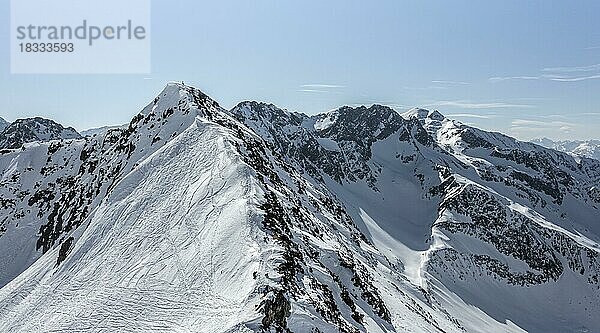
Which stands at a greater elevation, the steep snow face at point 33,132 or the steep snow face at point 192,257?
the steep snow face at point 192,257

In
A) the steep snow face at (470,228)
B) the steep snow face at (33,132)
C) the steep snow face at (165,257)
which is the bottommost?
the steep snow face at (470,228)

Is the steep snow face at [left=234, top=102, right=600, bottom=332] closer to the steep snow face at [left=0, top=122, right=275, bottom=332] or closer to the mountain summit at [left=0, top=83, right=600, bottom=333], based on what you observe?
the mountain summit at [left=0, top=83, right=600, bottom=333]

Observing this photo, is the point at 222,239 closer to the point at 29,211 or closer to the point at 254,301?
the point at 254,301

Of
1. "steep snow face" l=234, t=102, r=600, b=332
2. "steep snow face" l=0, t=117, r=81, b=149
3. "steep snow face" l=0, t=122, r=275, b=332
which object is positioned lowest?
"steep snow face" l=234, t=102, r=600, b=332

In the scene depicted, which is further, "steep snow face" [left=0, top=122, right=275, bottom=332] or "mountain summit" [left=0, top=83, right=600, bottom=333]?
"mountain summit" [left=0, top=83, right=600, bottom=333]

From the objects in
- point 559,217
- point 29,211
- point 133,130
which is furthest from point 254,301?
point 559,217

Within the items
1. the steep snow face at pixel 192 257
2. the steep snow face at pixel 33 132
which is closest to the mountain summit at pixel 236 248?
the steep snow face at pixel 192 257

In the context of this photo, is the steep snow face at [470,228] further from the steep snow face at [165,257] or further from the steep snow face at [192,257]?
the steep snow face at [165,257]

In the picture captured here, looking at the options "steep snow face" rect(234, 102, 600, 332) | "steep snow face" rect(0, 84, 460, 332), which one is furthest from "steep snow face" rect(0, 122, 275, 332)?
"steep snow face" rect(234, 102, 600, 332)
